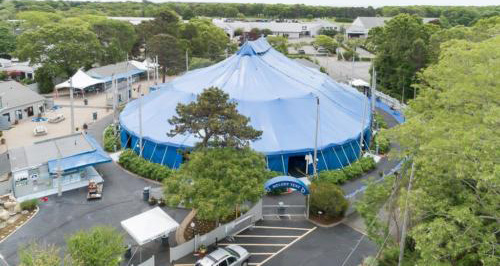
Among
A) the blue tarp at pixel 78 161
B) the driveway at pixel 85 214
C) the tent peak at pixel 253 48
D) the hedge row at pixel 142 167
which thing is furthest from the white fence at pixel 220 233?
the tent peak at pixel 253 48

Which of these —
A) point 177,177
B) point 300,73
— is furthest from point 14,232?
point 300,73

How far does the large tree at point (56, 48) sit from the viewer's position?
169 ft

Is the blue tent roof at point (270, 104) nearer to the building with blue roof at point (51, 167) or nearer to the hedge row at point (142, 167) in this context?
the hedge row at point (142, 167)

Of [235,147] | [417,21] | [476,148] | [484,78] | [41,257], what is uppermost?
[417,21]

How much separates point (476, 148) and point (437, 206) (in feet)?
7.09

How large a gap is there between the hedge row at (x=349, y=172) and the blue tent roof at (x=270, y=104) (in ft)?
6.25

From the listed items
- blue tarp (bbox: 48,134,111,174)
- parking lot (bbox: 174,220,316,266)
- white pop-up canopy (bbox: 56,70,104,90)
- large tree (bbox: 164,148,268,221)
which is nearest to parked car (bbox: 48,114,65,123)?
white pop-up canopy (bbox: 56,70,104,90)

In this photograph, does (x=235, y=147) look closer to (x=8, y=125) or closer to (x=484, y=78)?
(x=484, y=78)

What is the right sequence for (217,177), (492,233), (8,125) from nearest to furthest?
(492,233), (217,177), (8,125)

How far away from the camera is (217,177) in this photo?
1906 centimetres

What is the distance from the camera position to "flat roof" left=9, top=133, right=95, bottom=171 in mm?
26688

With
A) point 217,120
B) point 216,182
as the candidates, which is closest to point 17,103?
point 217,120

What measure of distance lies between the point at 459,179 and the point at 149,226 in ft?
45.1

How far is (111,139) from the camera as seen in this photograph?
33.9 metres
